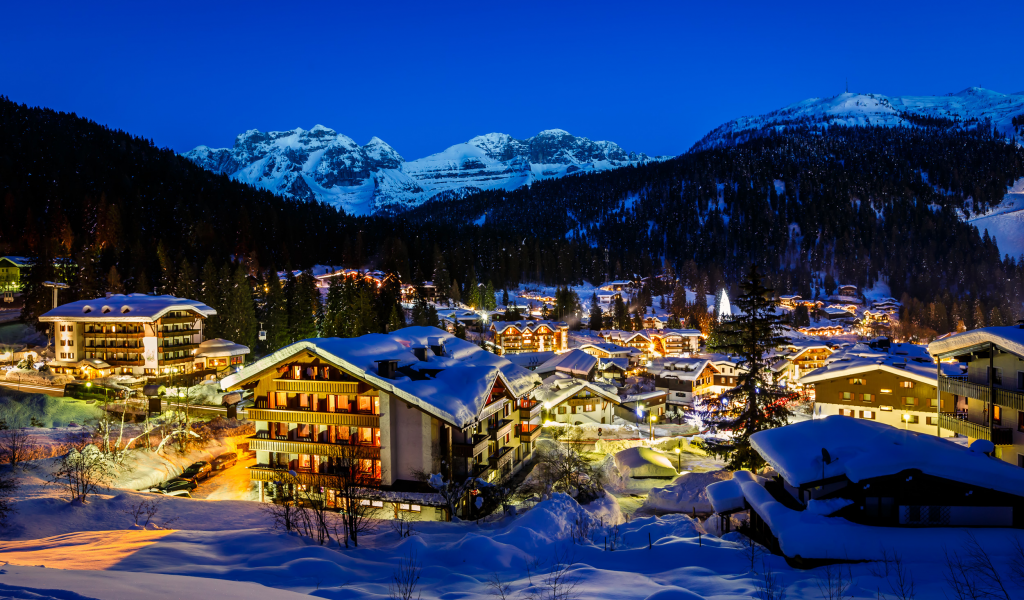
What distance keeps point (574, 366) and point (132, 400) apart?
4160 cm

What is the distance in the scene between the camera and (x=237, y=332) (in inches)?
2566

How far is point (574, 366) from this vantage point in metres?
62.8

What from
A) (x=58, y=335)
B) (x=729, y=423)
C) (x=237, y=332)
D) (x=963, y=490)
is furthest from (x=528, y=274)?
(x=963, y=490)

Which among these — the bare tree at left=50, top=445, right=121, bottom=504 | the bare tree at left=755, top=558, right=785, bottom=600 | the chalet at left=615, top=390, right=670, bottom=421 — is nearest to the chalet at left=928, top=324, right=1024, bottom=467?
the bare tree at left=755, top=558, right=785, bottom=600

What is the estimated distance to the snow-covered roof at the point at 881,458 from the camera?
1423cm

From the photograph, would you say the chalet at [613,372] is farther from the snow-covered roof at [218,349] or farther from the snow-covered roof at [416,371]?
the snow-covered roof at [218,349]

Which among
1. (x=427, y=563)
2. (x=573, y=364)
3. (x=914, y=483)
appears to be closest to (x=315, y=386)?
(x=427, y=563)

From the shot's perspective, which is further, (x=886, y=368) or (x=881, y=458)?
(x=886, y=368)

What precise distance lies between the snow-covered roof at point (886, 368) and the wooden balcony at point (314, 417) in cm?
3624

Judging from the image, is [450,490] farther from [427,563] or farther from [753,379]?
[753,379]

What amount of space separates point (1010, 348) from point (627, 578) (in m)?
17.9

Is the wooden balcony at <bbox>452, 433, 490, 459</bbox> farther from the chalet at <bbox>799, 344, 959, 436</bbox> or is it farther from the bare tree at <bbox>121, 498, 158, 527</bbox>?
the chalet at <bbox>799, 344, 959, 436</bbox>

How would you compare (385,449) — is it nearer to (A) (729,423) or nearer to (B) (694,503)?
(B) (694,503)

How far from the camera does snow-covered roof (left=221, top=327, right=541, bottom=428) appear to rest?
79.6ft
